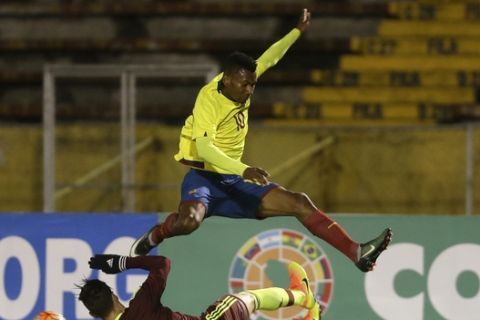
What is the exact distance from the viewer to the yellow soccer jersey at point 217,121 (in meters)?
8.98

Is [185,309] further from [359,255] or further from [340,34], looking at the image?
[340,34]

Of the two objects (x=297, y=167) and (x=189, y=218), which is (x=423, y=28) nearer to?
(x=297, y=167)

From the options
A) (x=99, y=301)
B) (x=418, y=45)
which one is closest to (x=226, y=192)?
(x=99, y=301)

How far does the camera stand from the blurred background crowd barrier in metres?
14.1

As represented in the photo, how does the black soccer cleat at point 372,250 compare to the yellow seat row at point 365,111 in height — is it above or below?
below

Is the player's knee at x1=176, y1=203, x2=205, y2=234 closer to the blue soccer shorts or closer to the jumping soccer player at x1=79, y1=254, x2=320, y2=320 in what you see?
the blue soccer shorts

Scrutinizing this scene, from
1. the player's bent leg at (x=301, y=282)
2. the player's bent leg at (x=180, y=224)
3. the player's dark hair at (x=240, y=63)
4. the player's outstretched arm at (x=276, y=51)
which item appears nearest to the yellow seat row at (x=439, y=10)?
the player's outstretched arm at (x=276, y=51)

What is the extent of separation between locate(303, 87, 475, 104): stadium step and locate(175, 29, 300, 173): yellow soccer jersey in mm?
6850

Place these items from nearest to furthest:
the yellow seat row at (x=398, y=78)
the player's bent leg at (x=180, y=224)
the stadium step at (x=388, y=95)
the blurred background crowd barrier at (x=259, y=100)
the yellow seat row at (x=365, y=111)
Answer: the player's bent leg at (x=180, y=224) → the blurred background crowd barrier at (x=259, y=100) → the yellow seat row at (x=365, y=111) → the stadium step at (x=388, y=95) → the yellow seat row at (x=398, y=78)

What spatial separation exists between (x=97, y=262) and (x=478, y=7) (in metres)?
9.24

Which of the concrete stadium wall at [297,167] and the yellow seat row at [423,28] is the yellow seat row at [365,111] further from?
the concrete stadium wall at [297,167]

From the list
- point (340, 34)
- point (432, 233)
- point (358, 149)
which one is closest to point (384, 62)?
point (340, 34)

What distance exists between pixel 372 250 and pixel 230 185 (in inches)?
46.2

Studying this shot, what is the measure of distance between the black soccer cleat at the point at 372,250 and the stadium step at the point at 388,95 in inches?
296
